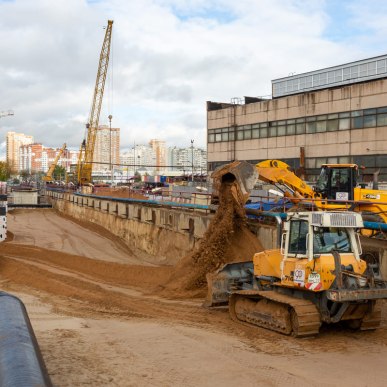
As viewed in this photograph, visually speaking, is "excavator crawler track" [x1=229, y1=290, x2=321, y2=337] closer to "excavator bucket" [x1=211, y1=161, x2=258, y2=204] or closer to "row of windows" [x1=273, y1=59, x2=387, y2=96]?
"excavator bucket" [x1=211, y1=161, x2=258, y2=204]

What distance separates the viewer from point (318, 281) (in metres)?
9.13

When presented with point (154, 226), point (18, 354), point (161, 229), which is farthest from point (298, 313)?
point (154, 226)

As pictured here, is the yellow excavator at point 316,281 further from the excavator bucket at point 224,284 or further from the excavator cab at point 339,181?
the excavator cab at point 339,181

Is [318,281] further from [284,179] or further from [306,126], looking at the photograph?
[306,126]

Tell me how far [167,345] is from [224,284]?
351 centimetres

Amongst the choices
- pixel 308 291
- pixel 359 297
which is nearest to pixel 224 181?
pixel 308 291

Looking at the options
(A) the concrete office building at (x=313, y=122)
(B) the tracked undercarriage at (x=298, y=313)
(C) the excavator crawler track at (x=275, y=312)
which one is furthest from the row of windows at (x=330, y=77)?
(B) the tracked undercarriage at (x=298, y=313)

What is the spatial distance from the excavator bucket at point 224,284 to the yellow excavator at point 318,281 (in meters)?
1.34

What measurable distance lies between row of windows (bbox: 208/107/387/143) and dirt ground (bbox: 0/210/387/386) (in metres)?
25.3

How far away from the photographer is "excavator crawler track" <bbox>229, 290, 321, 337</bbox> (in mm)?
9242

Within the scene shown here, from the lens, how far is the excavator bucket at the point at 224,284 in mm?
12078

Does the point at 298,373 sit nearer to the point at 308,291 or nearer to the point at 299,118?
the point at 308,291

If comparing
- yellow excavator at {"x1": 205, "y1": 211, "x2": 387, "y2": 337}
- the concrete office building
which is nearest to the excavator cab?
yellow excavator at {"x1": 205, "y1": 211, "x2": 387, "y2": 337}

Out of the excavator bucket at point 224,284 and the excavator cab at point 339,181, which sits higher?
the excavator cab at point 339,181
